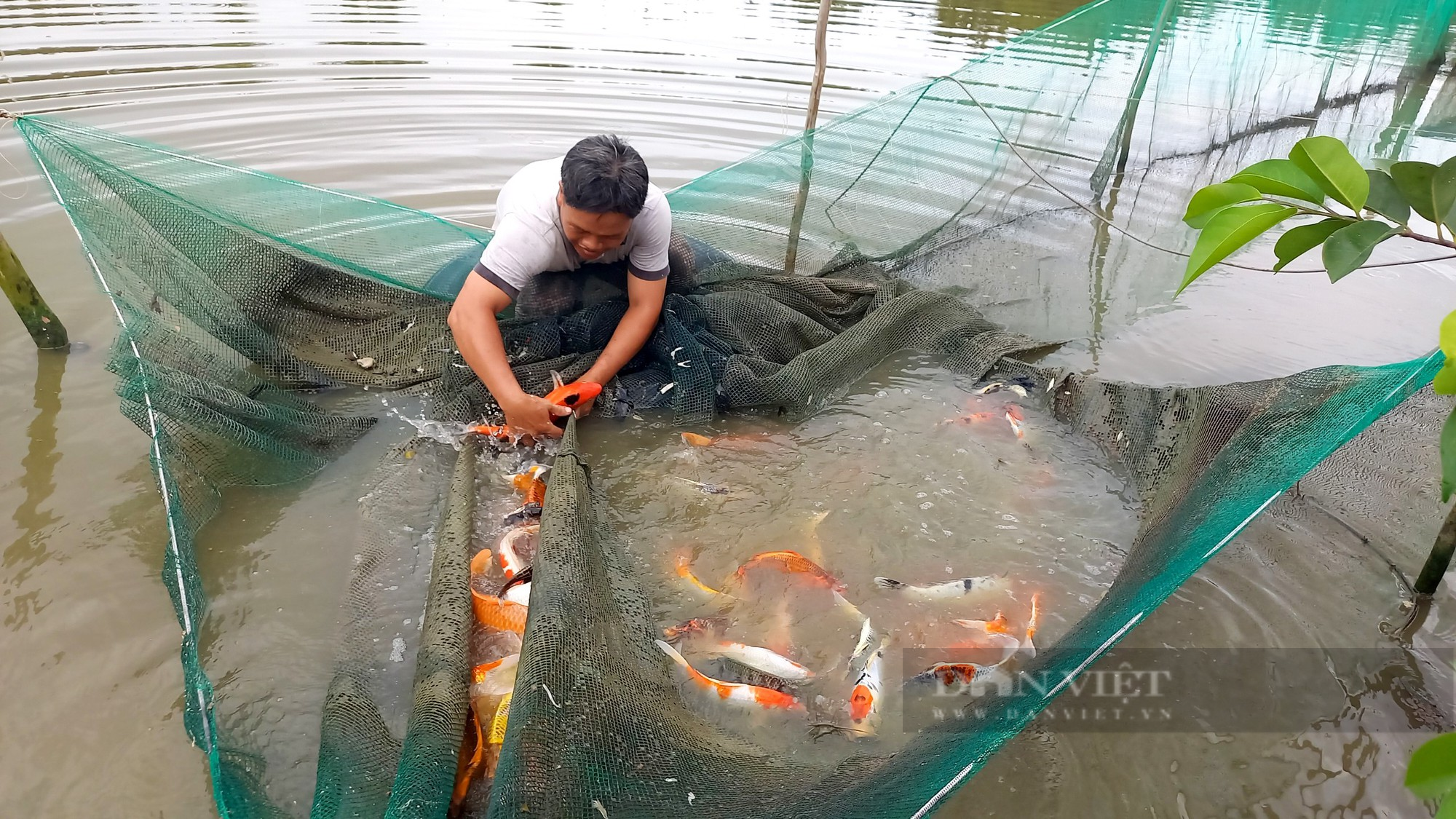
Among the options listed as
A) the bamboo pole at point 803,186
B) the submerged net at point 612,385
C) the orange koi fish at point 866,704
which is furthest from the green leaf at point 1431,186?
the bamboo pole at point 803,186

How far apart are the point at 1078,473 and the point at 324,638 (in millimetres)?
2754

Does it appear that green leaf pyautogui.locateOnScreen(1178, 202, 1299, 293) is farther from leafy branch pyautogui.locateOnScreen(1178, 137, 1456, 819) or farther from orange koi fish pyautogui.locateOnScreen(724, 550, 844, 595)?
orange koi fish pyautogui.locateOnScreen(724, 550, 844, 595)

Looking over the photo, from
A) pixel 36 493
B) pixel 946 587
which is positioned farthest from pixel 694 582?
pixel 36 493

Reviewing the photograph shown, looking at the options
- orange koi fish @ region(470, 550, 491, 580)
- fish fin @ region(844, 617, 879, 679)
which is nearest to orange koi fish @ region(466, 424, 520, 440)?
orange koi fish @ region(470, 550, 491, 580)

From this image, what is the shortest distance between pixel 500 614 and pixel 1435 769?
2.11m

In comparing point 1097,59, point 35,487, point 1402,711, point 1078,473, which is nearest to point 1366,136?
point 1097,59

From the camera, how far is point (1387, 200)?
1074 mm

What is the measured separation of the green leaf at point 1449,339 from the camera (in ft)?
2.67

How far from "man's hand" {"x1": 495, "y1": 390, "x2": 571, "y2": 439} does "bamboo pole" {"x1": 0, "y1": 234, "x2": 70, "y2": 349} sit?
2181mm

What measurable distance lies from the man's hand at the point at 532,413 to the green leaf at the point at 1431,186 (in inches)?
103

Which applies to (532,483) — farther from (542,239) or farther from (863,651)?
(863,651)

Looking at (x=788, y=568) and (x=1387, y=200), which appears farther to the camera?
(x=788, y=568)

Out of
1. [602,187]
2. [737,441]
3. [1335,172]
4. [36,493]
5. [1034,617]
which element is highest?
[1335,172]

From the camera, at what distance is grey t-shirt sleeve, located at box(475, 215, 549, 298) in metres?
3.29
